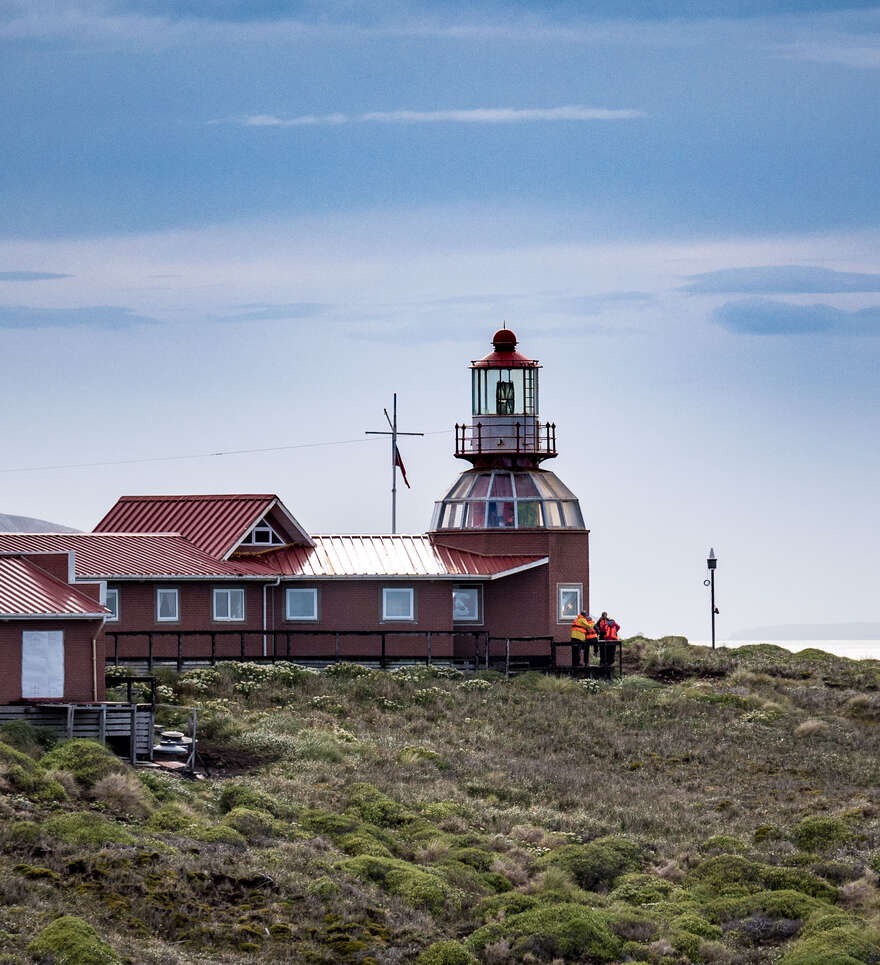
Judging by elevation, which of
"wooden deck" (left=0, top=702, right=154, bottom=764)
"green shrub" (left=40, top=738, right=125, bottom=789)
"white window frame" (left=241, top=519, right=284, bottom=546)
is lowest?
"green shrub" (left=40, top=738, right=125, bottom=789)

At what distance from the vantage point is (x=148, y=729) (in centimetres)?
3192

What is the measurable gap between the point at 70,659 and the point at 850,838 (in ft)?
49.1

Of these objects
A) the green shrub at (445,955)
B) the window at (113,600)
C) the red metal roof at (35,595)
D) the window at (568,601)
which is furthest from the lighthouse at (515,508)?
the green shrub at (445,955)

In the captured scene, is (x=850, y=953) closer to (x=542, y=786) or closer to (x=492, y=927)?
(x=492, y=927)

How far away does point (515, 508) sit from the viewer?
165 ft

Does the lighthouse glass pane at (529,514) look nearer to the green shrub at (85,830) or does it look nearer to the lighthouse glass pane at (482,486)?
the lighthouse glass pane at (482,486)

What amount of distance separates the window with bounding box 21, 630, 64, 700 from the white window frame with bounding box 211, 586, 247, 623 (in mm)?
13129

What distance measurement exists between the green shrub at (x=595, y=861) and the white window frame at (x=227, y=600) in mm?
19165

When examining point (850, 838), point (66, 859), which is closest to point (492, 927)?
point (66, 859)

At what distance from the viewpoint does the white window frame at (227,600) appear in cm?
4569

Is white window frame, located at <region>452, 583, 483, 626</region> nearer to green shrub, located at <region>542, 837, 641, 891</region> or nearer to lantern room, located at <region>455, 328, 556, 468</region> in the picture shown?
lantern room, located at <region>455, 328, 556, 468</region>

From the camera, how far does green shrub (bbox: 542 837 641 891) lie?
27.0m

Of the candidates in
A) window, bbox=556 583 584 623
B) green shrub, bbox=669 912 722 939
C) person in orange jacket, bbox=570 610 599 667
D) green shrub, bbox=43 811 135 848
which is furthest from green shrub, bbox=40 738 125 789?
window, bbox=556 583 584 623

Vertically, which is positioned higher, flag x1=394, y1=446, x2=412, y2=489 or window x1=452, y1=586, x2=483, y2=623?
flag x1=394, y1=446, x2=412, y2=489
